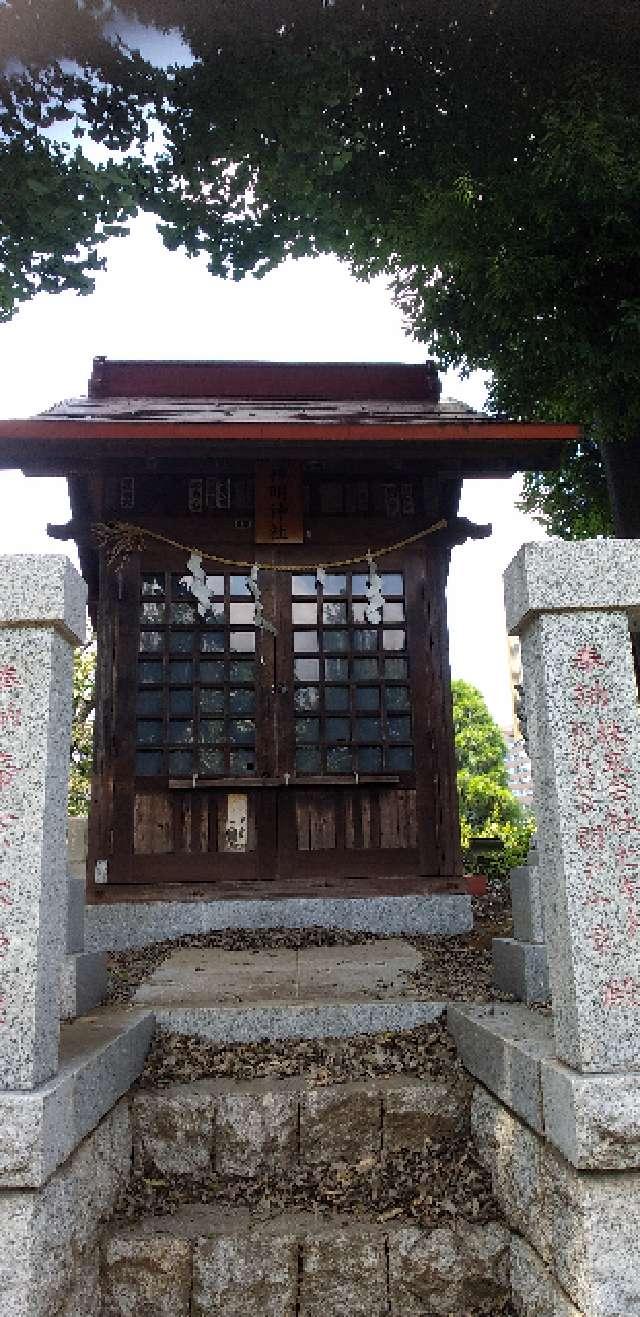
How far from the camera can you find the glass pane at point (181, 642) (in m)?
7.95

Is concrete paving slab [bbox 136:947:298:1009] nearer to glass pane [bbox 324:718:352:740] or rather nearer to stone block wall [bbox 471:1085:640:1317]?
stone block wall [bbox 471:1085:640:1317]

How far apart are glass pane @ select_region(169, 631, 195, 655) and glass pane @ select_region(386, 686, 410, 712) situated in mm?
1942

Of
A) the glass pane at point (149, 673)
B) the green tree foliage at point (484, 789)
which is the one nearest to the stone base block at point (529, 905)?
the glass pane at point (149, 673)

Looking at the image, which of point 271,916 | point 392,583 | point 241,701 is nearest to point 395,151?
point 392,583

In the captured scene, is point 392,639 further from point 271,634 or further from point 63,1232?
point 63,1232

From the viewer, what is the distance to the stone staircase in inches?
118

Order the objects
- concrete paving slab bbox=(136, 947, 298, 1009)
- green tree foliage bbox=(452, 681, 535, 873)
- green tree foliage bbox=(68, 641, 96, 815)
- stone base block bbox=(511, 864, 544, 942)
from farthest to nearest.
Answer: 1. green tree foliage bbox=(68, 641, 96, 815)
2. green tree foliage bbox=(452, 681, 535, 873)
3. concrete paving slab bbox=(136, 947, 298, 1009)
4. stone base block bbox=(511, 864, 544, 942)

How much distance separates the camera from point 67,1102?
9.02 feet

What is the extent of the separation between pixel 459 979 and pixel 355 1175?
6.26 ft

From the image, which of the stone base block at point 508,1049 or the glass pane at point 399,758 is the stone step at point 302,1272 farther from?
the glass pane at point 399,758

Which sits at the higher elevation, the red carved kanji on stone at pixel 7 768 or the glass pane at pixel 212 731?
the glass pane at pixel 212 731

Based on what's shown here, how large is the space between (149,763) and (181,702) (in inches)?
25.0

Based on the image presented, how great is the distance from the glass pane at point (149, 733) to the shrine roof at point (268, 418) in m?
2.46

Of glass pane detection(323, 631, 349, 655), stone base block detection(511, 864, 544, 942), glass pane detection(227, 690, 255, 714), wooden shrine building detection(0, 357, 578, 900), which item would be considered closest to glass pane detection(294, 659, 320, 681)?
wooden shrine building detection(0, 357, 578, 900)
